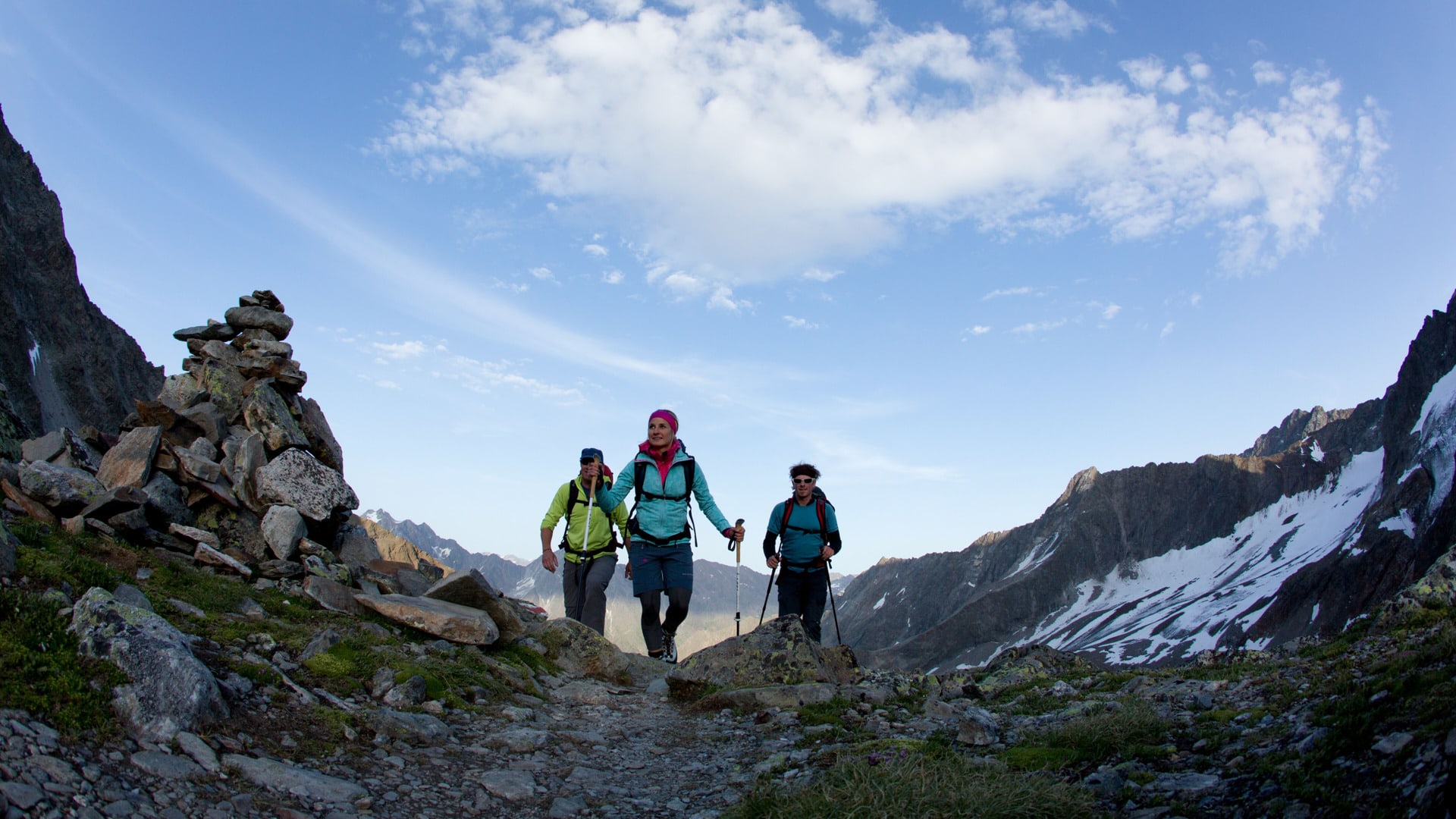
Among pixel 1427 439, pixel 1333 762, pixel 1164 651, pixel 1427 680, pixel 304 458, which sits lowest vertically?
pixel 1164 651

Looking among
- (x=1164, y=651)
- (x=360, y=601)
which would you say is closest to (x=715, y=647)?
(x=360, y=601)

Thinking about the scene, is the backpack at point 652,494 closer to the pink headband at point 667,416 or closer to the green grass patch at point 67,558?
the pink headband at point 667,416

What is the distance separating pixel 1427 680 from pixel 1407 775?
3.52 ft

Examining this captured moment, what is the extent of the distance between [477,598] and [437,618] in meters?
1.68

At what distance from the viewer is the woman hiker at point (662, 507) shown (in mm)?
13008

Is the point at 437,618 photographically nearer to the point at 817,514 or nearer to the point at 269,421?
the point at 269,421

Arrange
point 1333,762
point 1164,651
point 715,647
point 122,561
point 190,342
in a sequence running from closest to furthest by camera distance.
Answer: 1. point 1333,762
2. point 122,561
3. point 715,647
4. point 190,342
5. point 1164,651

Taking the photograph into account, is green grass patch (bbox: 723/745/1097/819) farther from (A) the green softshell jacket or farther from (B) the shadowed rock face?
(B) the shadowed rock face

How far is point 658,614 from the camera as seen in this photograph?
14109mm

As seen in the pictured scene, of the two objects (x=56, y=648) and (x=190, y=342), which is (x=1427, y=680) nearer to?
(x=56, y=648)

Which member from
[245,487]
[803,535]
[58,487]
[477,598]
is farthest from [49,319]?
[803,535]

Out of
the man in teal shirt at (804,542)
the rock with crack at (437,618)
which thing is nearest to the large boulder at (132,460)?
the rock with crack at (437,618)

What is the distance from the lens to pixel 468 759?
742cm

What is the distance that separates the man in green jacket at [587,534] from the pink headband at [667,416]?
1994 millimetres
